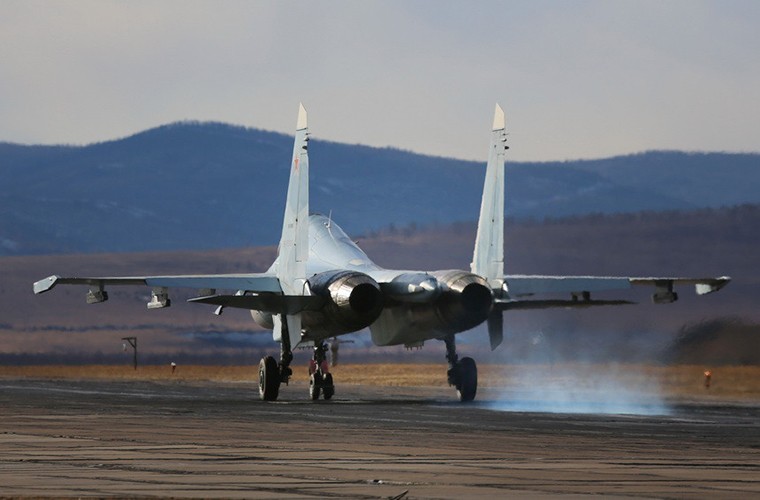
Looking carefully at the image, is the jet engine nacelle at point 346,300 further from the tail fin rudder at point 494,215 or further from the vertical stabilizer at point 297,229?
the tail fin rudder at point 494,215

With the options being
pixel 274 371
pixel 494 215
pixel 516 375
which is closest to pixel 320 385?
pixel 274 371

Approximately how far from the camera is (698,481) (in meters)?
19.4

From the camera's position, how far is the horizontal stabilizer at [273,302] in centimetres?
4216

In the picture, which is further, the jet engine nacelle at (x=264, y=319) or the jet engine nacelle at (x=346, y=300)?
the jet engine nacelle at (x=264, y=319)

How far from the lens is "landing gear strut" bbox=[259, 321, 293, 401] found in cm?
4522

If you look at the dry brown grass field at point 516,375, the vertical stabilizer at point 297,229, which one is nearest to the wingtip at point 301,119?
the vertical stabilizer at point 297,229

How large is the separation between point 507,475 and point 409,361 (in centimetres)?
5570

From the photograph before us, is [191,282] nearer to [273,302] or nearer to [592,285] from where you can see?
[273,302]

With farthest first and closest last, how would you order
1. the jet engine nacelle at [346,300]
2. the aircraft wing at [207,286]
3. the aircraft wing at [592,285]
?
the aircraft wing at [592,285], the aircraft wing at [207,286], the jet engine nacelle at [346,300]

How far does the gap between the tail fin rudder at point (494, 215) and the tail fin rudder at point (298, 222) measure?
4.46m

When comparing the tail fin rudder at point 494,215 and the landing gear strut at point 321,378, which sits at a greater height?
the tail fin rudder at point 494,215

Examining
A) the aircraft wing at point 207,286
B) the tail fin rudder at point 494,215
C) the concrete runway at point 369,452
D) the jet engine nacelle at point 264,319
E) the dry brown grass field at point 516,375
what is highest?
the tail fin rudder at point 494,215

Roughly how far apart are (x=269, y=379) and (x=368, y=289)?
5.78 metres

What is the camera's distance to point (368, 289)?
40.9 m
